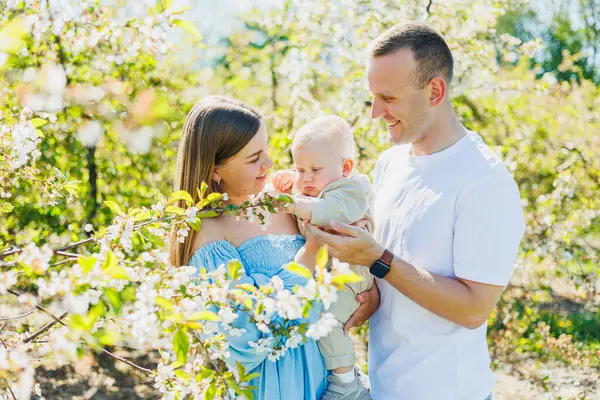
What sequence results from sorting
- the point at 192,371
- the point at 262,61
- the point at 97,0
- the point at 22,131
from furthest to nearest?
1. the point at 262,61
2. the point at 97,0
3. the point at 22,131
4. the point at 192,371

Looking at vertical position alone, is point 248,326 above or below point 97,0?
below

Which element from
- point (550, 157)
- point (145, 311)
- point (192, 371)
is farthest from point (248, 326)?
point (550, 157)

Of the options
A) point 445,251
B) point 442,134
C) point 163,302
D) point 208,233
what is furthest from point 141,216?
point 442,134

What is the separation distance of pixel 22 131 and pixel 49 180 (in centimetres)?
33

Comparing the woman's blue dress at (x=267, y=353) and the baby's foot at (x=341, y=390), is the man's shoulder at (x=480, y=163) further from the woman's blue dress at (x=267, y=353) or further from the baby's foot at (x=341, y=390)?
the baby's foot at (x=341, y=390)

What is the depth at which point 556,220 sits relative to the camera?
577 centimetres

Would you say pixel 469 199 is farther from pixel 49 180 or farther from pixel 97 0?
pixel 97 0

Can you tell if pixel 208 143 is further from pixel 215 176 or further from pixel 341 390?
pixel 341 390

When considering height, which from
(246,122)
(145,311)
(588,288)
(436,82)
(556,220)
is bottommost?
(588,288)

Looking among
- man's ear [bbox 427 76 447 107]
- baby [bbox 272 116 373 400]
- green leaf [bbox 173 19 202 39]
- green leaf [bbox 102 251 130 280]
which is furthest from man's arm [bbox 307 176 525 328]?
green leaf [bbox 102 251 130 280]

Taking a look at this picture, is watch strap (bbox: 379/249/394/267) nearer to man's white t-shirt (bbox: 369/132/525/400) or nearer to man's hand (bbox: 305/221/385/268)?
man's hand (bbox: 305/221/385/268)

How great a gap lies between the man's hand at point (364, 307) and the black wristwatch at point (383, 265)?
259mm

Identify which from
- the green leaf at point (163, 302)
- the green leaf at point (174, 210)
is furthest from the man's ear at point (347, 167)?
the green leaf at point (163, 302)

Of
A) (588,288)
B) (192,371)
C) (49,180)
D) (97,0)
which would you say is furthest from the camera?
(588,288)
